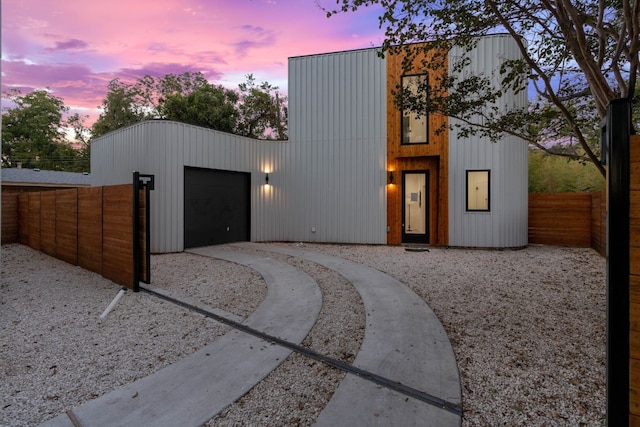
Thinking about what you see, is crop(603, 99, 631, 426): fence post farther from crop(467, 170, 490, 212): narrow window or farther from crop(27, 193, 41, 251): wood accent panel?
crop(27, 193, 41, 251): wood accent panel

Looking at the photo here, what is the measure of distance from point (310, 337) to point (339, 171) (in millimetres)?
7672

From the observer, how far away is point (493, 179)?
909 cm

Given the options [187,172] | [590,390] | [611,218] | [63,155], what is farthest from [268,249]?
[63,155]

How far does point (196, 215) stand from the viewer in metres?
9.13

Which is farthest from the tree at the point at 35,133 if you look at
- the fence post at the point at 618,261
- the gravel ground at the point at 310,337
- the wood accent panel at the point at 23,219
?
the fence post at the point at 618,261

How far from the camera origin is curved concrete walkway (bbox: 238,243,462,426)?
201cm

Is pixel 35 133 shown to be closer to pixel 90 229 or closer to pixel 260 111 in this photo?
pixel 260 111

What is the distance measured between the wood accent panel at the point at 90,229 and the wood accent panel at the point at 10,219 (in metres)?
6.33

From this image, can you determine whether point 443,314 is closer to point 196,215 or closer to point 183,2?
point 196,215

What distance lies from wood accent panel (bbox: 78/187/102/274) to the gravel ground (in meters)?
0.31

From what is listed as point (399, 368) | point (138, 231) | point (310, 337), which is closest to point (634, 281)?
point (399, 368)

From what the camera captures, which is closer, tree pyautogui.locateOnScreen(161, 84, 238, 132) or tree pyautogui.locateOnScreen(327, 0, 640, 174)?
tree pyautogui.locateOnScreen(327, 0, 640, 174)

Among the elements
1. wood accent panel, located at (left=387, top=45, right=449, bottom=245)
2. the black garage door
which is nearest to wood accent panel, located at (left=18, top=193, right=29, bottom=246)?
the black garage door

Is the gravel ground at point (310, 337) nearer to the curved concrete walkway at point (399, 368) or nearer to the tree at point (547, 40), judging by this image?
the curved concrete walkway at point (399, 368)
